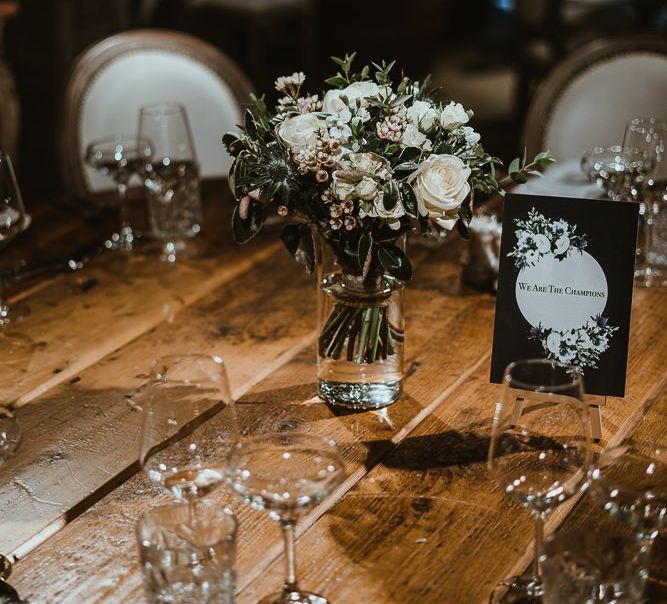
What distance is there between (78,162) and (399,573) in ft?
5.91

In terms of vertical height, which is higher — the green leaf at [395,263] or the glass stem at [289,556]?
the green leaf at [395,263]

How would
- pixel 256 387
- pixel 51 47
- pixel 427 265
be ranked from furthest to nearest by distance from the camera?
pixel 51 47
pixel 427 265
pixel 256 387

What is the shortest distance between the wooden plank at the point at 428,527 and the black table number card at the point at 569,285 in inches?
4.9

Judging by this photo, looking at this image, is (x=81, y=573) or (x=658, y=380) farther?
(x=658, y=380)

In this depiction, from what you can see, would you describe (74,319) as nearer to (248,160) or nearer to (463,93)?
(248,160)

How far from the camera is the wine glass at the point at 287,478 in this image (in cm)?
99

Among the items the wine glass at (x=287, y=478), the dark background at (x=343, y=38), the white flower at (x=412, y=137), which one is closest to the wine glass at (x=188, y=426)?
the wine glass at (x=287, y=478)

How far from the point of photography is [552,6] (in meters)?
4.85

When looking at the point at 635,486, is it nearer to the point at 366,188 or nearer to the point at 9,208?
the point at 366,188

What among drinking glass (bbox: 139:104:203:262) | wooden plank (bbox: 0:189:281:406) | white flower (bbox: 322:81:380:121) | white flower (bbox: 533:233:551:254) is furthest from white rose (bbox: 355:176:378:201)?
drinking glass (bbox: 139:104:203:262)

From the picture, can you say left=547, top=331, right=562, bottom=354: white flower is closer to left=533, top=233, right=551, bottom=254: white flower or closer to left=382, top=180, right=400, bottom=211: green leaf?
left=533, top=233, right=551, bottom=254: white flower

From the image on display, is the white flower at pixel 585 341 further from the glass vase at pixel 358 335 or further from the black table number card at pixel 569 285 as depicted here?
the glass vase at pixel 358 335

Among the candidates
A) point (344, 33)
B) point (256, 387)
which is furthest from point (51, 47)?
point (256, 387)

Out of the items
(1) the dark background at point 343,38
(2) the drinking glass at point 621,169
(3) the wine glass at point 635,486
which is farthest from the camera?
(1) the dark background at point 343,38
